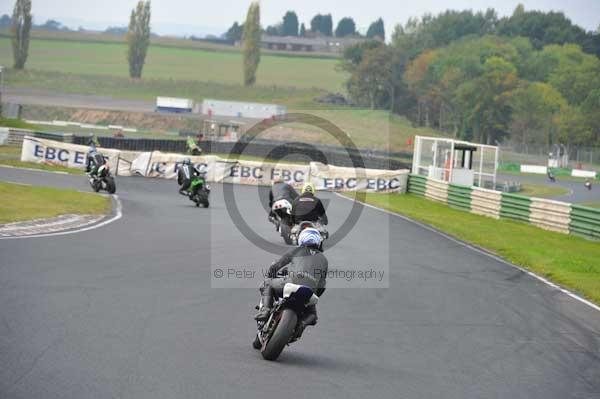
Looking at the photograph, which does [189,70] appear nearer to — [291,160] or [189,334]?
[291,160]

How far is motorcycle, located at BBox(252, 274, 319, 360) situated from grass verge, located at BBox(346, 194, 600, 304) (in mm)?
7894

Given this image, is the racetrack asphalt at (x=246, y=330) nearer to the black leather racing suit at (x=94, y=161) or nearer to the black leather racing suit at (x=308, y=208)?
the black leather racing suit at (x=308, y=208)

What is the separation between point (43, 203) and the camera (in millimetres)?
23719

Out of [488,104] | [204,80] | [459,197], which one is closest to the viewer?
[459,197]

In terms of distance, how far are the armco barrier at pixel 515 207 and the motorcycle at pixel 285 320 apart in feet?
72.4

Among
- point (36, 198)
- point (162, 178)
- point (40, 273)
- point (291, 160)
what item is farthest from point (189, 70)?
point (40, 273)

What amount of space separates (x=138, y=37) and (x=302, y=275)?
→ 115 meters

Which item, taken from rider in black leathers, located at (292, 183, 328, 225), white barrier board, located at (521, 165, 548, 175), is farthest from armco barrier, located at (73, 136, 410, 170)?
rider in black leathers, located at (292, 183, 328, 225)

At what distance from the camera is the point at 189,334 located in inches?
385

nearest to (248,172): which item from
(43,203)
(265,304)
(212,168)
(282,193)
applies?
(212,168)

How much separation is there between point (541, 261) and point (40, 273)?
11.5 m

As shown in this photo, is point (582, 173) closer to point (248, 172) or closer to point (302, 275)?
point (248, 172)

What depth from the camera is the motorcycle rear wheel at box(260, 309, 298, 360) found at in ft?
28.8

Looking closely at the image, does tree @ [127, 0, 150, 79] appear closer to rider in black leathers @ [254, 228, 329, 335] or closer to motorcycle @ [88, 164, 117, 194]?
motorcycle @ [88, 164, 117, 194]
